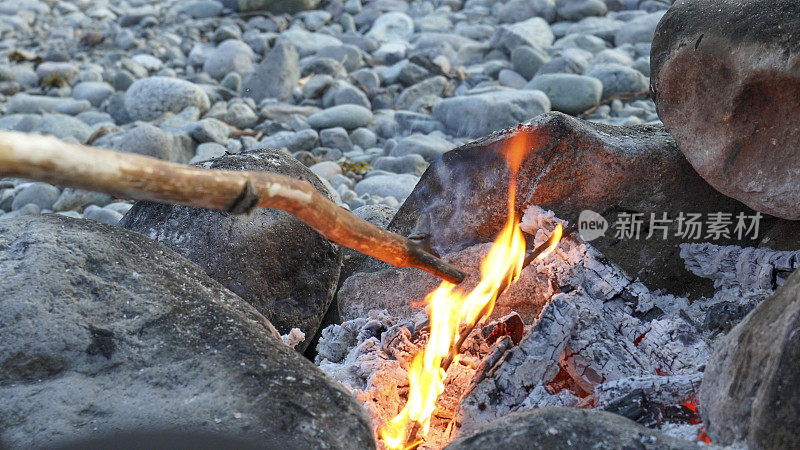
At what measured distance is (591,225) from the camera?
3.17 metres

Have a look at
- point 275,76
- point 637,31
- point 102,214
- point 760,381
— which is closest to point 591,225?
point 760,381

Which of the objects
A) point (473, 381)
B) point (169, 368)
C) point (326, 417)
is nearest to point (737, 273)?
point (473, 381)

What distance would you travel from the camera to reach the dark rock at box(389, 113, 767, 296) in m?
3.11

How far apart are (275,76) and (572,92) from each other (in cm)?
296

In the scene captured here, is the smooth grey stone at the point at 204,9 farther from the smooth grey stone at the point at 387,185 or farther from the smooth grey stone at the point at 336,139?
the smooth grey stone at the point at 387,185

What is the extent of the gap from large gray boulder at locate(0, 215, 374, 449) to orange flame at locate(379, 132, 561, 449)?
1.35 feet

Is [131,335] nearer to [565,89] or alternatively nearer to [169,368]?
[169,368]

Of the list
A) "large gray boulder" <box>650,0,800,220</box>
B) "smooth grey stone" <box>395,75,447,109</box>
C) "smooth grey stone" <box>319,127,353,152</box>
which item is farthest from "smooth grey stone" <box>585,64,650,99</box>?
"large gray boulder" <box>650,0,800,220</box>

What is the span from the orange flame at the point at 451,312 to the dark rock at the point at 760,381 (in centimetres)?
82

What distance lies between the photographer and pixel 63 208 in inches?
243

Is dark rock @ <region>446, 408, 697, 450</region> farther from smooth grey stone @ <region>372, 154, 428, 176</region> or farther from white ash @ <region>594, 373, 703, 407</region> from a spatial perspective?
smooth grey stone @ <region>372, 154, 428, 176</region>

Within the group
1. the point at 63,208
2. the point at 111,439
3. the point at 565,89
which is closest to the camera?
the point at 111,439

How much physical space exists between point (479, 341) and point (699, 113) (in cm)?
105

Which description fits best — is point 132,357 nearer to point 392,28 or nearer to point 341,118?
point 341,118
